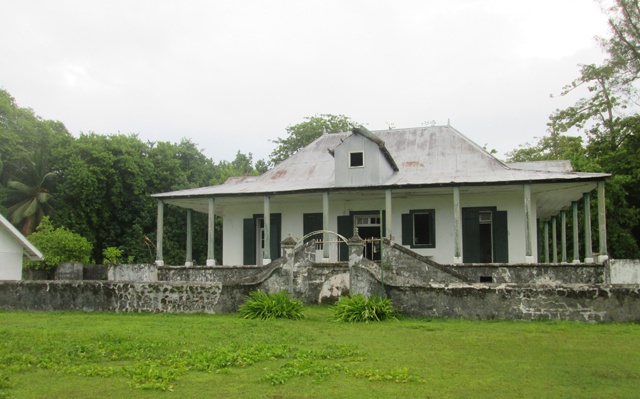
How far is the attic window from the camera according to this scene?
67.7ft

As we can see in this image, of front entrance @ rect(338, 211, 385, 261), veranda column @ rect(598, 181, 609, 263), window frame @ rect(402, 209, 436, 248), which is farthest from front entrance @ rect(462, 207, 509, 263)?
veranda column @ rect(598, 181, 609, 263)

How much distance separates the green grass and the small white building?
892 centimetres

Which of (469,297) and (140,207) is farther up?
(140,207)

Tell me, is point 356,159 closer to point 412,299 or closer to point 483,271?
point 483,271

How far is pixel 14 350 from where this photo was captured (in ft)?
29.0

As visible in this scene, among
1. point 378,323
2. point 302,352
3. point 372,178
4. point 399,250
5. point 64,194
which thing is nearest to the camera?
point 302,352

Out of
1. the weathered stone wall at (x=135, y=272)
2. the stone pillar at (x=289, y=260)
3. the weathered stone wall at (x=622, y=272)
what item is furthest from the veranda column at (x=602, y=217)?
the weathered stone wall at (x=135, y=272)

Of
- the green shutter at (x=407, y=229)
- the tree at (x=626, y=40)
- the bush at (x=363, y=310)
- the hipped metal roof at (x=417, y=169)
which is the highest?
the tree at (x=626, y=40)

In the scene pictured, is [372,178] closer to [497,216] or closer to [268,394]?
[497,216]

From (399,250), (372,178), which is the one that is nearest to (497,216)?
(372,178)

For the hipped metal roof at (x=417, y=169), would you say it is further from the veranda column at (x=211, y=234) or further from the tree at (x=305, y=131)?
the tree at (x=305, y=131)

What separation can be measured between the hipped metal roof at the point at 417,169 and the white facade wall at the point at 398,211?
799 mm

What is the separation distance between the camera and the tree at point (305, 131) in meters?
40.6

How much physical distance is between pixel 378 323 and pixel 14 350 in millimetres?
6214
